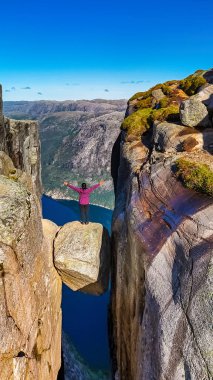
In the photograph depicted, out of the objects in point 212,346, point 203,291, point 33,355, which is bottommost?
point 33,355

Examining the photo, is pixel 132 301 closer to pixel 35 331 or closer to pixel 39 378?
pixel 35 331

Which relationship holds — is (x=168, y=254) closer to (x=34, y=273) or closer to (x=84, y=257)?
(x=34, y=273)

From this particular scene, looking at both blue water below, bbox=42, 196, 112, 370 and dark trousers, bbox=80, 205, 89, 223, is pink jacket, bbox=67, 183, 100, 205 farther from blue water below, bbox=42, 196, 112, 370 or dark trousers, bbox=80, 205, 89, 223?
blue water below, bbox=42, 196, 112, 370

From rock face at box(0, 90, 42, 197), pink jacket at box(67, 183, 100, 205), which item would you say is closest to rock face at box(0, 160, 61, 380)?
pink jacket at box(67, 183, 100, 205)

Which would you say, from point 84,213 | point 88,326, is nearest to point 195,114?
point 84,213

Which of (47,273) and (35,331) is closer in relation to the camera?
(35,331)

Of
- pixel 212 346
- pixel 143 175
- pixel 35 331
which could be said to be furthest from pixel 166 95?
pixel 212 346
